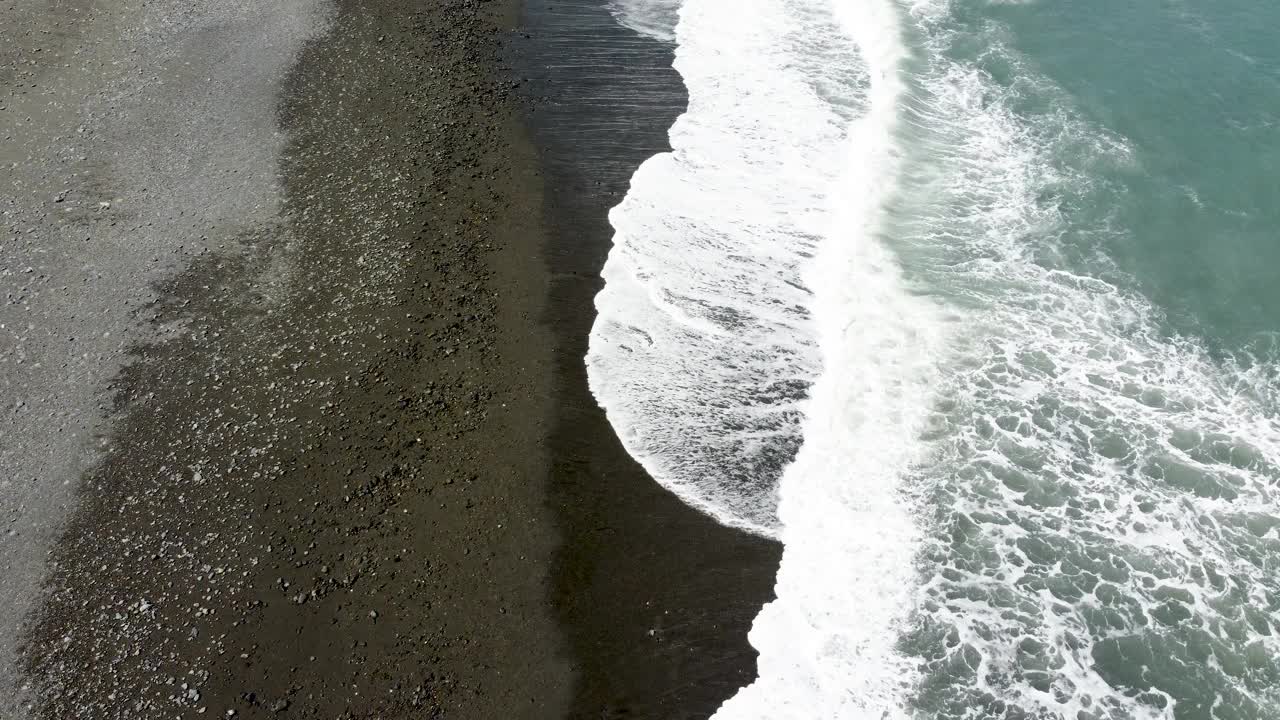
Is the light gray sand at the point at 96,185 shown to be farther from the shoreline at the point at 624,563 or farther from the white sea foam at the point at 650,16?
the white sea foam at the point at 650,16

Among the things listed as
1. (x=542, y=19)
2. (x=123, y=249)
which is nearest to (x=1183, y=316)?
(x=542, y=19)

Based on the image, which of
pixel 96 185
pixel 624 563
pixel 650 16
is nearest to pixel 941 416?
pixel 624 563

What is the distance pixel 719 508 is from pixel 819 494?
2.20m

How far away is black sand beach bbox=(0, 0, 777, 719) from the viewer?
15.4 metres

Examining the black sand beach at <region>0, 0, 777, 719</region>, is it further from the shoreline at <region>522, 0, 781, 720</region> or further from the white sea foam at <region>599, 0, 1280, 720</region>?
the white sea foam at <region>599, 0, 1280, 720</region>

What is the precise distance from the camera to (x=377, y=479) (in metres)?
18.1

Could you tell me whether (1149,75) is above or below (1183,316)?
above

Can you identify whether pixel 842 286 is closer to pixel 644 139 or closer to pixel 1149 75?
pixel 644 139

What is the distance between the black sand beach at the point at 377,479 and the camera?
50.6ft

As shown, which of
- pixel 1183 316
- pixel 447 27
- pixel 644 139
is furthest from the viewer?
pixel 447 27

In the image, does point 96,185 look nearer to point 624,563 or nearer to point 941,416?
→ point 624,563

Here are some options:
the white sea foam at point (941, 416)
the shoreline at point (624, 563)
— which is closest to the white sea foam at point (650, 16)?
the white sea foam at point (941, 416)

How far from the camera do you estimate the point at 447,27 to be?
32.2 metres

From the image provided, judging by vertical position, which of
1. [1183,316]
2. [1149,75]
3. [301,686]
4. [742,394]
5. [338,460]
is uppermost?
[1149,75]
